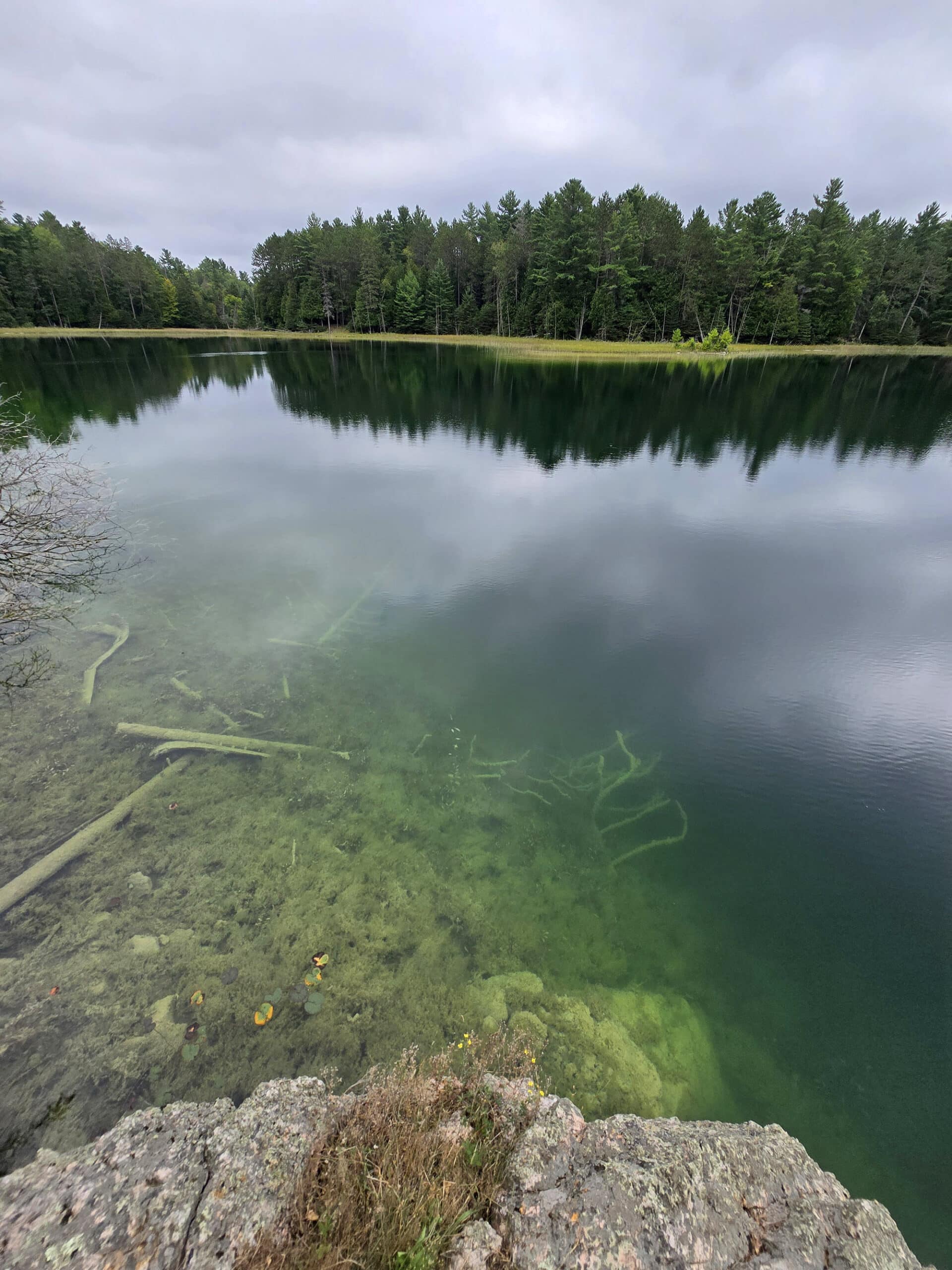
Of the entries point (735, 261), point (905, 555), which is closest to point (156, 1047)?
point (905, 555)

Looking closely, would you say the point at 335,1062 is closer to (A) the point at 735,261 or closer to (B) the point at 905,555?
(B) the point at 905,555

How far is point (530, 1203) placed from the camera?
3074mm

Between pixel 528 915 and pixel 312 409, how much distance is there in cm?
3587

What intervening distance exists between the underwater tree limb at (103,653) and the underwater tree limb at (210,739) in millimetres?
1315

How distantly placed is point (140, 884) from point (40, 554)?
11024mm

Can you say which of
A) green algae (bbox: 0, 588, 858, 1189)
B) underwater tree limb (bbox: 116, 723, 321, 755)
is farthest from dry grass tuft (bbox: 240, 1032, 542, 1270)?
underwater tree limb (bbox: 116, 723, 321, 755)

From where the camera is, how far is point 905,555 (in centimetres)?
1623

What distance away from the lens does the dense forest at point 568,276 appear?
66188 mm

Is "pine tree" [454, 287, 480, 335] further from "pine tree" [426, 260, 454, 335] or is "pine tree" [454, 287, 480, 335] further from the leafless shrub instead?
the leafless shrub

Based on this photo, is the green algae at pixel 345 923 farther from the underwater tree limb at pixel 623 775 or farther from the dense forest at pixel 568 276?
the dense forest at pixel 568 276

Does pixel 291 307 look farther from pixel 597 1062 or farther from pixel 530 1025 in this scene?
pixel 597 1062

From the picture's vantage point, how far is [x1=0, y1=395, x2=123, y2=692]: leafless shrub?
981 cm

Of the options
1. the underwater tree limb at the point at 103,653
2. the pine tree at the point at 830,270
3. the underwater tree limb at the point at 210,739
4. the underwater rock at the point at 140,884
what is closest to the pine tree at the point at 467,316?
the pine tree at the point at 830,270

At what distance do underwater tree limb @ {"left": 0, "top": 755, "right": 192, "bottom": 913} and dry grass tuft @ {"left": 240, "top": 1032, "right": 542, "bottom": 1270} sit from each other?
4579 mm
